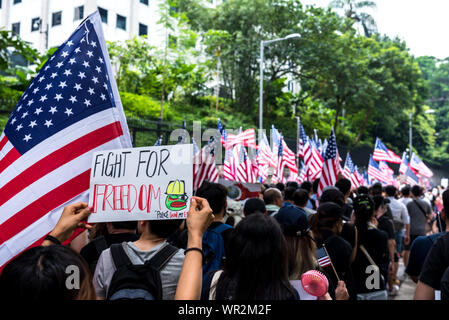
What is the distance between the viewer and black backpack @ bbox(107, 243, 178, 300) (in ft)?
7.16

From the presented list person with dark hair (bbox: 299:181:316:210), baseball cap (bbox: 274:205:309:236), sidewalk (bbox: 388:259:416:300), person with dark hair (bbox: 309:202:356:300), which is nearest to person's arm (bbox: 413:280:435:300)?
baseball cap (bbox: 274:205:309:236)

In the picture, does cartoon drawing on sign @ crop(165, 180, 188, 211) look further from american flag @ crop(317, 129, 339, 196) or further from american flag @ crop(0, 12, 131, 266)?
american flag @ crop(317, 129, 339, 196)

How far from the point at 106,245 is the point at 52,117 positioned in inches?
39.5

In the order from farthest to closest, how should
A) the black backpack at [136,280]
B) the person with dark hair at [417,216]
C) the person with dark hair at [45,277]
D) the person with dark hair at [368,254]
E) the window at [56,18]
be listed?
the window at [56,18] < the person with dark hair at [417,216] < the person with dark hair at [368,254] < the black backpack at [136,280] < the person with dark hair at [45,277]

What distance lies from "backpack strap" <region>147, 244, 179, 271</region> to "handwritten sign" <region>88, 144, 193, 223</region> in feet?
0.62

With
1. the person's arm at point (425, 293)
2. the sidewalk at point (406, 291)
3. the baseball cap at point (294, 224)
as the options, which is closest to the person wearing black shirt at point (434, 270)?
the person's arm at point (425, 293)

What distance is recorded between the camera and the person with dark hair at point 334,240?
4121mm

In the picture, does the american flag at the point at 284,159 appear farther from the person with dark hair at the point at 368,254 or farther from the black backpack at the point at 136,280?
the black backpack at the point at 136,280

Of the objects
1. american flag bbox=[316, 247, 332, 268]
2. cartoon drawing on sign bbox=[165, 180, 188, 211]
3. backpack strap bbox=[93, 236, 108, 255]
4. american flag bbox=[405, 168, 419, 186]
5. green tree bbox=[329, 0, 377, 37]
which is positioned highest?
green tree bbox=[329, 0, 377, 37]

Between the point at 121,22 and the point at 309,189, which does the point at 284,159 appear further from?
the point at 121,22

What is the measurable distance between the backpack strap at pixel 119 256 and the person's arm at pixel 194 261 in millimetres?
480

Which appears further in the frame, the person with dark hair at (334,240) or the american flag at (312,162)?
the american flag at (312,162)

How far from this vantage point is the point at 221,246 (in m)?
3.72
